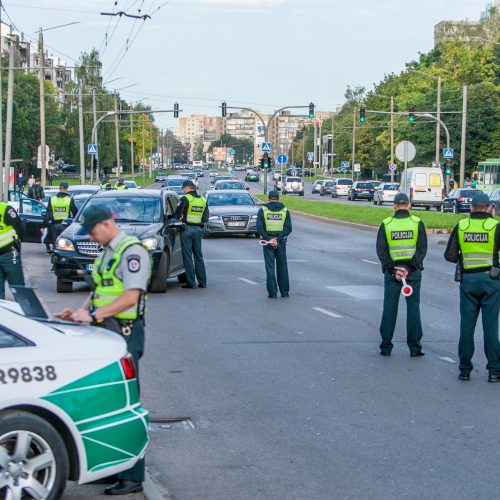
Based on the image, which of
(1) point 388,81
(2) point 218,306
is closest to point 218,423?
(2) point 218,306

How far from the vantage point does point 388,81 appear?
119750 millimetres

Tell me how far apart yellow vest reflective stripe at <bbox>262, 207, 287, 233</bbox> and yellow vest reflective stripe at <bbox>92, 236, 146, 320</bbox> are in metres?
10.1

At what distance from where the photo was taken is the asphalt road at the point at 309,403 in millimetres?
6770

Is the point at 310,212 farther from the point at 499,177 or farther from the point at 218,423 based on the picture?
the point at 218,423

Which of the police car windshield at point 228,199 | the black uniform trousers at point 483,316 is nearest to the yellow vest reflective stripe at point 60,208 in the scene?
the police car windshield at point 228,199

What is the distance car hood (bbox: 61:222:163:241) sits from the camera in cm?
1680

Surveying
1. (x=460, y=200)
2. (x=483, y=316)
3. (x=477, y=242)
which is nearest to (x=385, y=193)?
(x=460, y=200)

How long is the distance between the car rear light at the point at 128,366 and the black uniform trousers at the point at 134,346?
26 centimetres

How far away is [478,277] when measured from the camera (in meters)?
10.0

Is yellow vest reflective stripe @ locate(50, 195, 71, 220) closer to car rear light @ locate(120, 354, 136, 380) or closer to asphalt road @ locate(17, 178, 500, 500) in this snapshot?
asphalt road @ locate(17, 178, 500, 500)

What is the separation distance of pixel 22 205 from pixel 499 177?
123 ft

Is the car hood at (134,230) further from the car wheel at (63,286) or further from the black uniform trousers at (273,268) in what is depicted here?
the black uniform trousers at (273,268)

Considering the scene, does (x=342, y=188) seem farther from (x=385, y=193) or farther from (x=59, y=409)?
(x=59, y=409)

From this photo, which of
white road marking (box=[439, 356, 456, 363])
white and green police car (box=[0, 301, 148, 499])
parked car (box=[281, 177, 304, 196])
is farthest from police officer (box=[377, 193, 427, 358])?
parked car (box=[281, 177, 304, 196])
